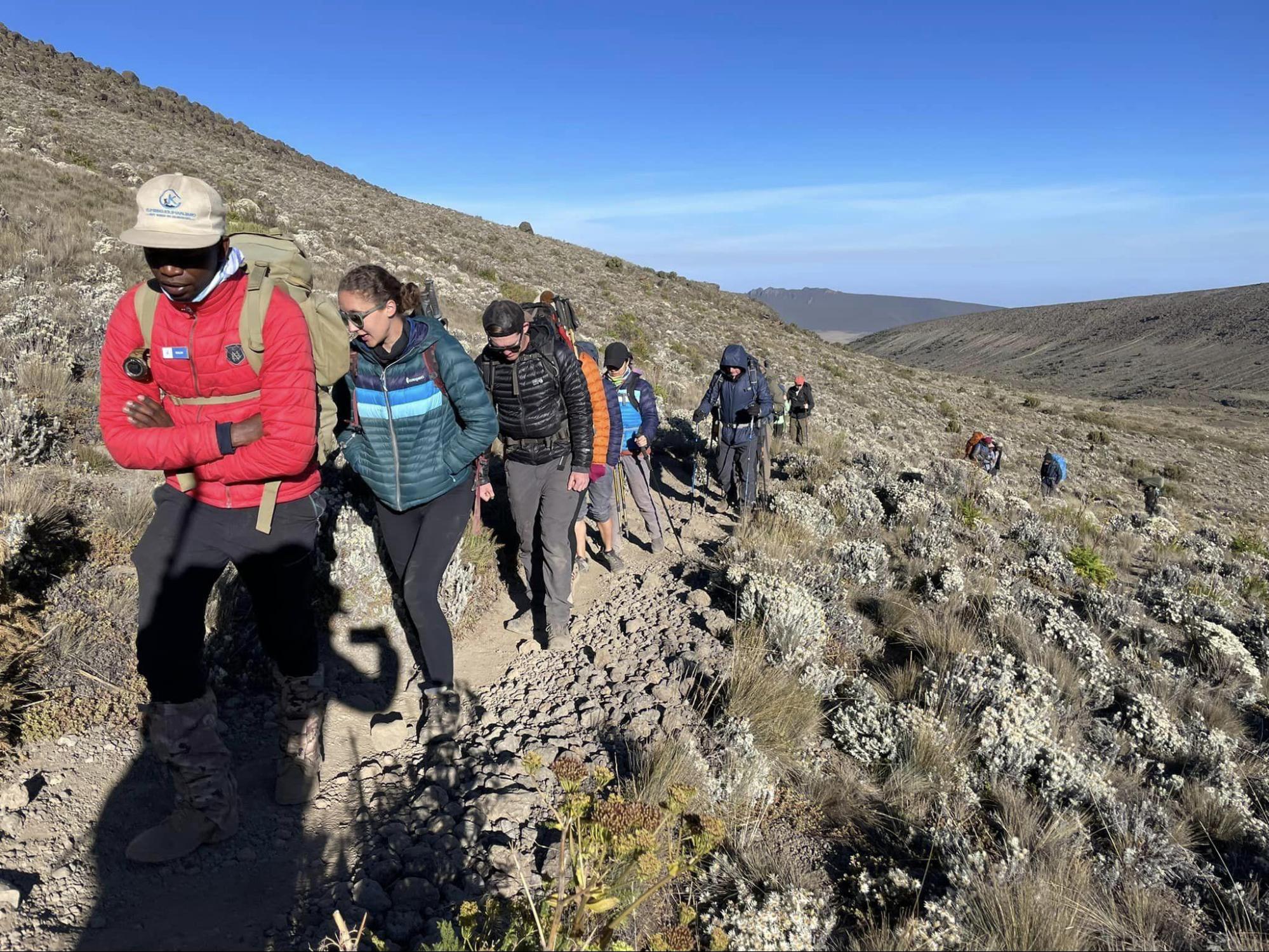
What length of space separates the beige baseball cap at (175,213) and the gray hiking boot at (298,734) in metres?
1.75

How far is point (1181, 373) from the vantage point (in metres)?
73.2

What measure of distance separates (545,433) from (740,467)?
387 centimetres

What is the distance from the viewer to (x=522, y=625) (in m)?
4.69

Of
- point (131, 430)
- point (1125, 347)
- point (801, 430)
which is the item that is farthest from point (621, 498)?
point (1125, 347)

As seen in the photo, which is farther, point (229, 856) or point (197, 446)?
point (229, 856)

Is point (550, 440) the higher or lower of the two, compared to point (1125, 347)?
lower

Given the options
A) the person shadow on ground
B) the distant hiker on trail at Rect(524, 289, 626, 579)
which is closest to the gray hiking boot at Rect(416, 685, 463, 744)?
the person shadow on ground

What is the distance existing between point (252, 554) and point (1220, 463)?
1487 inches

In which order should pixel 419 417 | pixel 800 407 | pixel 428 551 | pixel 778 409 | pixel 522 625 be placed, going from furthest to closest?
pixel 800 407 < pixel 778 409 < pixel 522 625 < pixel 428 551 < pixel 419 417

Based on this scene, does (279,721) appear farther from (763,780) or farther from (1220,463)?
(1220,463)

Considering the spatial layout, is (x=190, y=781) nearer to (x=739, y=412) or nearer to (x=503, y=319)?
(x=503, y=319)

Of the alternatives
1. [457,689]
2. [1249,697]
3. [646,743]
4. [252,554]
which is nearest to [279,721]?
[252,554]

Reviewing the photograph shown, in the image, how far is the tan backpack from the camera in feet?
7.20

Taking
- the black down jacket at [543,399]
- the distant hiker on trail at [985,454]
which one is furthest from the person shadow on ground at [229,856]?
the distant hiker on trail at [985,454]
